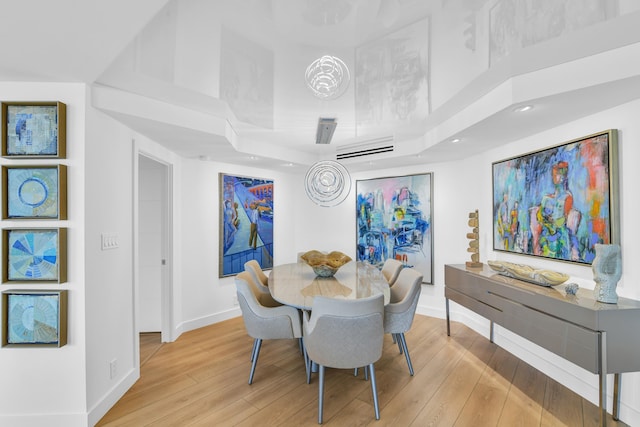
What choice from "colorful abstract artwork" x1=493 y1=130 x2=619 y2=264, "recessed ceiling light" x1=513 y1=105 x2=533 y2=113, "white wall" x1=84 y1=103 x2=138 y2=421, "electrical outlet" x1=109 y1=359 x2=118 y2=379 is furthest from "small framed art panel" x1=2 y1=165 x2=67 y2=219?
"colorful abstract artwork" x1=493 y1=130 x2=619 y2=264

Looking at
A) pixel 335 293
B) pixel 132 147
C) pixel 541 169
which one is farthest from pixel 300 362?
pixel 541 169

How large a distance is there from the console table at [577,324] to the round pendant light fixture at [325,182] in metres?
1.86

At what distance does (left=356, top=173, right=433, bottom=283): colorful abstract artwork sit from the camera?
4.24 meters

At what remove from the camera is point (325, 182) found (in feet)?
11.7

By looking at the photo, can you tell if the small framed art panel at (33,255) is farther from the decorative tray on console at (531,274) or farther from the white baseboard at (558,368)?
the white baseboard at (558,368)

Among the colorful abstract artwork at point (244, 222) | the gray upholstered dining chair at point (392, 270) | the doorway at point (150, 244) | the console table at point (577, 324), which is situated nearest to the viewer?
the console table at point (577, 324)

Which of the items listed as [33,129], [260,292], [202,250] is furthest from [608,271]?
[202,250]

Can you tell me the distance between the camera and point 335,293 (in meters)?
2.47

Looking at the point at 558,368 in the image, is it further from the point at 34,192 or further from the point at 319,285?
the point at 34,192

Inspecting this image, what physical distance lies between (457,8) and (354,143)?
2568 millimetres

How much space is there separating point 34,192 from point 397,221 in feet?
13.1

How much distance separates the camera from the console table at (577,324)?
1772 millimetres

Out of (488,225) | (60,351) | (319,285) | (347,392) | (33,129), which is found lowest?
(347,392)

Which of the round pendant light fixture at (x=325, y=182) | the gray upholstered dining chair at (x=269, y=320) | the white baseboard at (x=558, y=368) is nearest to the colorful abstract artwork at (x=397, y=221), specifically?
the white baseboard at (x=558, y=368)
